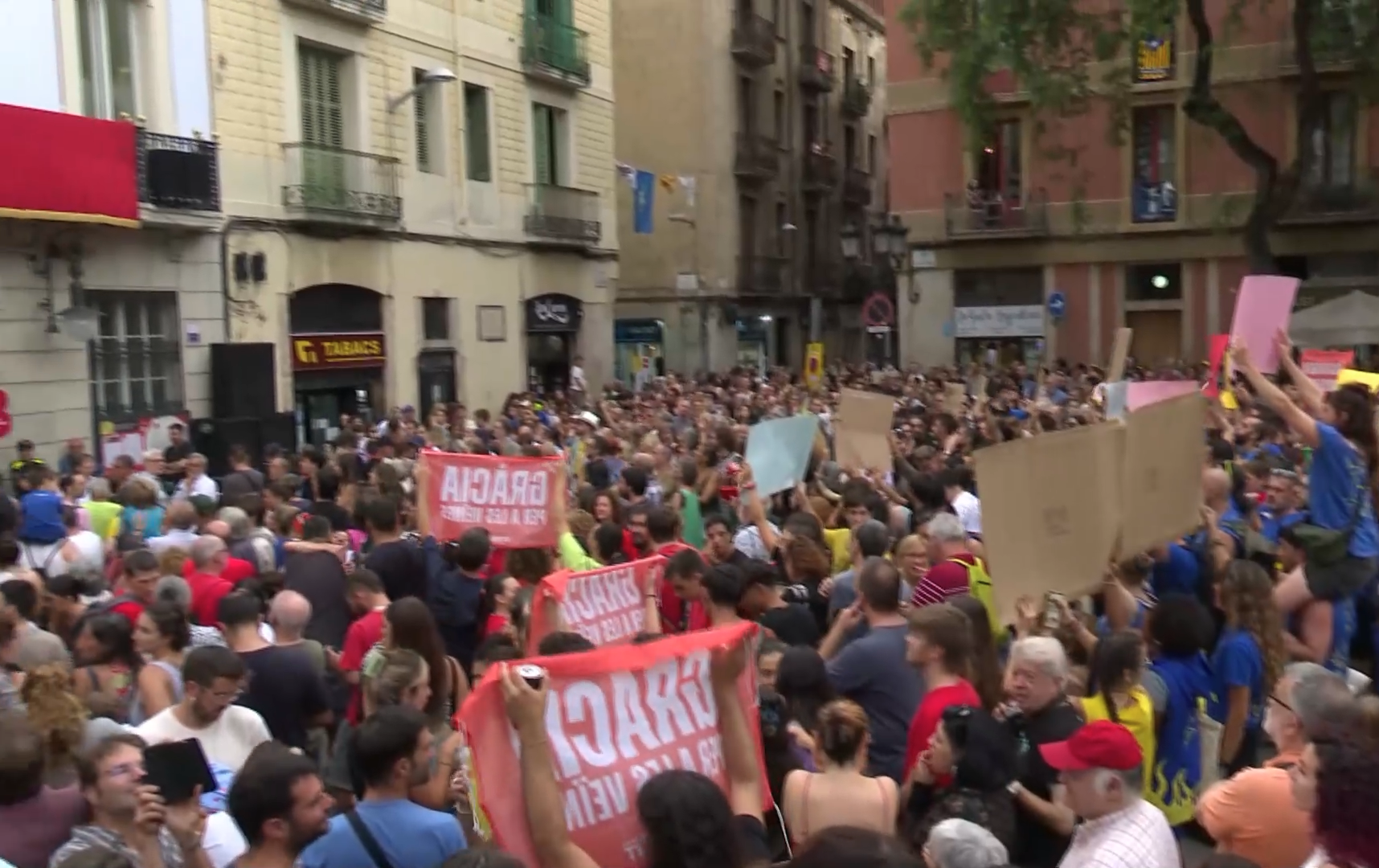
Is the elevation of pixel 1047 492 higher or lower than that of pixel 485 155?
lower

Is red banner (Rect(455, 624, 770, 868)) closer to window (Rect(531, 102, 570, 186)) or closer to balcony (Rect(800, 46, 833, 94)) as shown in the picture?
window (Rect(531, 102, 570, 186))

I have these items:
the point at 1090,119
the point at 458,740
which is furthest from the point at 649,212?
the point at 458,740

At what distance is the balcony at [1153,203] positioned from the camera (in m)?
30.0

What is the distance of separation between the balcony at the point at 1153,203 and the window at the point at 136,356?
21.3 metres

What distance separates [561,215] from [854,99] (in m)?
21.9

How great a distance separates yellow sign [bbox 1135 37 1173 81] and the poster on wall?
71.7ft

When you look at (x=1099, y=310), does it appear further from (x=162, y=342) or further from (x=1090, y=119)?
(x=162, y=342)

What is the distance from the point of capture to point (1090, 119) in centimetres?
3045

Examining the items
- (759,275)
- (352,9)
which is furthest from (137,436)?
(759,275)

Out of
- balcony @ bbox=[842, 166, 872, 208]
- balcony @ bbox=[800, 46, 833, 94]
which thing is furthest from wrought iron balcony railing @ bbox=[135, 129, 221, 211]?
balcony @ bbox=[842, 166, 872, 208]

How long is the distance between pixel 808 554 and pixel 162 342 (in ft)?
39.8

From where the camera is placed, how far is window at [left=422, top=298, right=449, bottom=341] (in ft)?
72.0

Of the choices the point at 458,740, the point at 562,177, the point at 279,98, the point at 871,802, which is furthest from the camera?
the point at 562,177

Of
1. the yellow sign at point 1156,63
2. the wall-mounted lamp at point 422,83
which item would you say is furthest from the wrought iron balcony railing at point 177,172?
the yellow sign at point 1156,63
